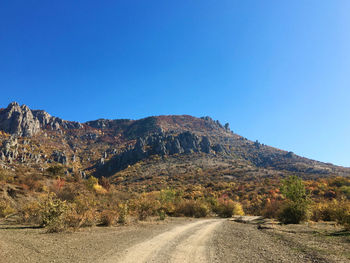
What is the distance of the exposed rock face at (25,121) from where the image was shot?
126m

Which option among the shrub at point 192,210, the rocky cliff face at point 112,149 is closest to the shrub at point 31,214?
the shrub at point 192,210

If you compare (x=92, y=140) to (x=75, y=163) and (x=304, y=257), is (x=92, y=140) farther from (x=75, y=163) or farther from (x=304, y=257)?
(x=304, y=257)

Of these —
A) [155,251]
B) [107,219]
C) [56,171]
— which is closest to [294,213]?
[155,251]

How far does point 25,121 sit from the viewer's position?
13262cm

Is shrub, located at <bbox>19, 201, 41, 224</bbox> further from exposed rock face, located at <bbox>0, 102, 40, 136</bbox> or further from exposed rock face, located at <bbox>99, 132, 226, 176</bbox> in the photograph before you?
exposed rock face, located at <bbox>0, 102, 40, 136</bbox>

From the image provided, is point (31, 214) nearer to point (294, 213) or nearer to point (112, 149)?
point (294, 213)

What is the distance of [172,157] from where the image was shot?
344 ft

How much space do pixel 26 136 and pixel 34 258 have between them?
145 metres

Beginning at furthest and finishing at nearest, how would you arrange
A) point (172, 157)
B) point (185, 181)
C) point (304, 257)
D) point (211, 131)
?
point (211, 131) → point (172, 157) → point (185, 181) → point (304, 257)

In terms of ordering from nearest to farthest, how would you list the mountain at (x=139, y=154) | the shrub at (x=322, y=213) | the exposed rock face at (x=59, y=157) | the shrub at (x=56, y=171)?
the shrub at (x=322, y=213)
the shrub at (x=56, y=171)
the mountain at (x=139, y=154)
the exposed rock face at (x=59, y=157)

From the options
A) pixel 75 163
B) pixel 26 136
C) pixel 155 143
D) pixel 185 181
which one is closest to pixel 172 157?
pixel 155 143

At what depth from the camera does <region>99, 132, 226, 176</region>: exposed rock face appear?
348 feet

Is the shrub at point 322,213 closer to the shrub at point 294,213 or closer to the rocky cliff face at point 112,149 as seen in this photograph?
the shrub at point 294,213

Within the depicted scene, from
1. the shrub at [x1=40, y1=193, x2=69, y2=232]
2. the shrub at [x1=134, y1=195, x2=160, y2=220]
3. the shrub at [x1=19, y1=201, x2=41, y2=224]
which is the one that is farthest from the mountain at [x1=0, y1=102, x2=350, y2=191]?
the shrub at [x1=40, y1=193, x2=69, y2=232]
